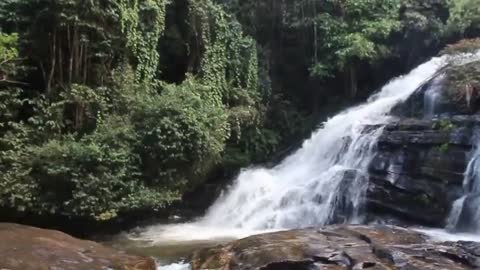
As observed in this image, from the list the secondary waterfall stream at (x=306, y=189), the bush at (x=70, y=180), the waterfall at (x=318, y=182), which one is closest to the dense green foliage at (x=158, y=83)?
the bush at (x=70, y=180)

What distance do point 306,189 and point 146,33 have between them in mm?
5518

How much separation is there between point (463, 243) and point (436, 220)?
2659 millimetres

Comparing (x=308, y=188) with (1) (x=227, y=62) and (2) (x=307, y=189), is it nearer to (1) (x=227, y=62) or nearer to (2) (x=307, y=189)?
(2) (x=307, y=189)

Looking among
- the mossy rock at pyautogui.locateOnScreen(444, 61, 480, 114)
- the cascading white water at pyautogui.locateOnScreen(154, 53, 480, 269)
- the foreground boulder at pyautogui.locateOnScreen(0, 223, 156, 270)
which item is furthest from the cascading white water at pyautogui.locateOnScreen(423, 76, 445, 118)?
the foreground boulder at pyautogui.locateOnScreen(0, 223, 156, 270)

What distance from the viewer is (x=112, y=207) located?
1009 cm

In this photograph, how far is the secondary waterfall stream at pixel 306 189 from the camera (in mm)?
10977

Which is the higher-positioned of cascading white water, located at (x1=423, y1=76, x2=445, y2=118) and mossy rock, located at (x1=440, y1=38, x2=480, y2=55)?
mossy rock, located at (x1=440, y1=38, x2=480, y2=55)

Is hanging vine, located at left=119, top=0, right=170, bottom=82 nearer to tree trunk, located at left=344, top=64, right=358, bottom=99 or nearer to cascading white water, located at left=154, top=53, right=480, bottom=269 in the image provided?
cascading white water, located at left=154, top=53, right=480, bottom=269

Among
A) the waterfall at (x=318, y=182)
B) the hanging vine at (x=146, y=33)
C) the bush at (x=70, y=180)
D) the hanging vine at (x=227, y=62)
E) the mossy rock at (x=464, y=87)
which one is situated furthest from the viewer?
the hanging vine at (x=227, y=62)

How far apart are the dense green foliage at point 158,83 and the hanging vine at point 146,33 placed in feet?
0.10

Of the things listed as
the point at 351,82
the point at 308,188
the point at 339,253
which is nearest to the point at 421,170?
the point at 308,188

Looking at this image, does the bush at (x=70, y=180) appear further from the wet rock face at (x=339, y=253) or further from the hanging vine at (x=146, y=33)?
the wet rock face at (x=339, y=253)

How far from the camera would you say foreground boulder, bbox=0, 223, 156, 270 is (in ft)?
21.0

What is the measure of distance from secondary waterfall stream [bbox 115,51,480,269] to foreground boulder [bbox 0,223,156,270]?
255cm
